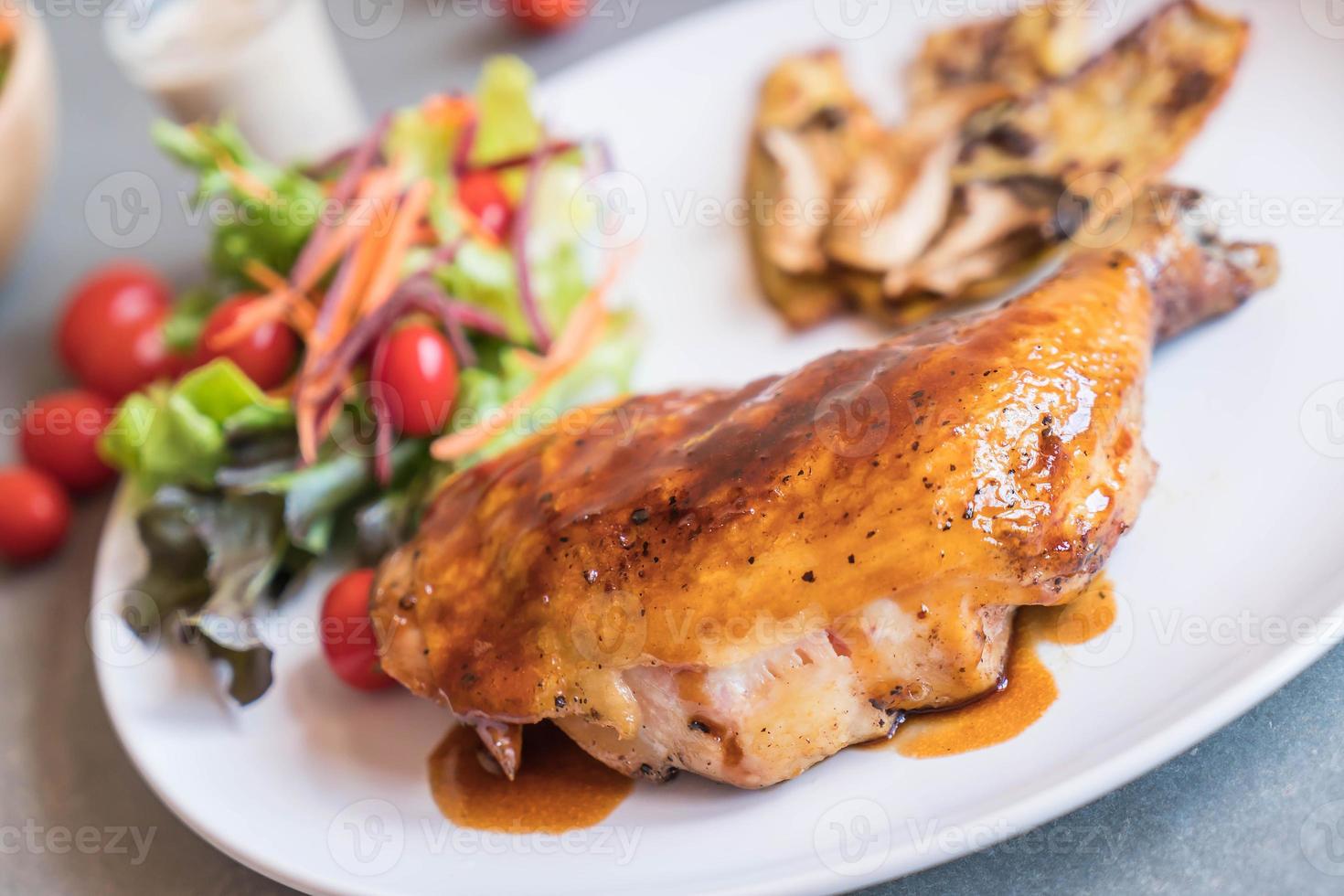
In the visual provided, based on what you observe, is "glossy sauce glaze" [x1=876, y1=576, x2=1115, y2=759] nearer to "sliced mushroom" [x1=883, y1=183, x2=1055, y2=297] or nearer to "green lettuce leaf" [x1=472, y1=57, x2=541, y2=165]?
"sliced mushroom" [x1=883, y1=183, x2=1055, y2=297]

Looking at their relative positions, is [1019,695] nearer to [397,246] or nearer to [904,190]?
[904,190]

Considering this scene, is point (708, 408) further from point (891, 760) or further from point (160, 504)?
point (160, 504)

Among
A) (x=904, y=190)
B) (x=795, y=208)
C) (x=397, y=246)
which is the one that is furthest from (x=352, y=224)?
(x=904, y=190)

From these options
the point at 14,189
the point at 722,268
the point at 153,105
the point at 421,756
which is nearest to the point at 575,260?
the point at 722,268

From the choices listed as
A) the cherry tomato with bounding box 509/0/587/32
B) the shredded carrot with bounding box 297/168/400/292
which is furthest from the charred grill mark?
the cherry tomato with bounding box 509/0/587/32

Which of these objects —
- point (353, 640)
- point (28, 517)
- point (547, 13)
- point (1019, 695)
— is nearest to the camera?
point (1019, 695)
